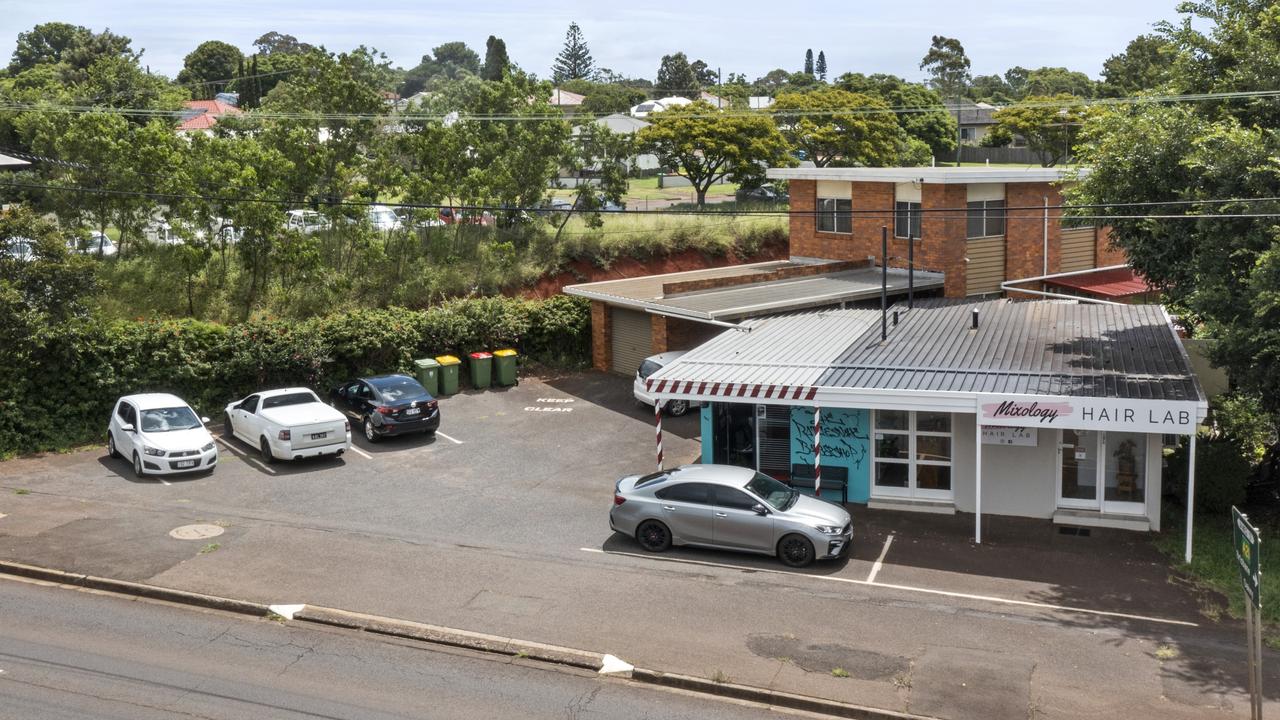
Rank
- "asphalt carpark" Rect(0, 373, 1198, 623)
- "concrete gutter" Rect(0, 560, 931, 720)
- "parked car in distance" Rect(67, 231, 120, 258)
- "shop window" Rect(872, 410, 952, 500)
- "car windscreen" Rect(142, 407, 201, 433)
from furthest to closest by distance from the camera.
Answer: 1. "parked car in distance" Rect(67, 231, 120, 258)
2. "car windscreen" Rect(142, 407, 201, 433)
3. "shop window" Rect(872, 410, 952, 500)
4. "asphalt carpark" Rect(0, 373, 1198, 623)
5. "concrete gutter" Rect(0, 560, 931, 720)

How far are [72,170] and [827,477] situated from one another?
2491 centimetres

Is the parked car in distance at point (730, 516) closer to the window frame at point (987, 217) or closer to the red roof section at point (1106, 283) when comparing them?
the window frame at point (987, 217)

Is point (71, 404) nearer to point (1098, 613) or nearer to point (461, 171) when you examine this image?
point (461, 171)

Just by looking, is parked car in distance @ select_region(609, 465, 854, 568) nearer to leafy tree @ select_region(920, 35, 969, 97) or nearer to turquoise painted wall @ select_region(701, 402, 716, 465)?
turquoise painted wall @ select_region(701, 402, 716, 465)

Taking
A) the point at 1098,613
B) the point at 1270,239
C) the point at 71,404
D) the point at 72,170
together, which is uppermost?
the point at 72,170

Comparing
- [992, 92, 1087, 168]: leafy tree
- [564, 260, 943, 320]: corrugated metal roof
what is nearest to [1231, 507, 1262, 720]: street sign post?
[564, 260, 943, 320]: corrugated metal roof

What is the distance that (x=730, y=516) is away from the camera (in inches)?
703

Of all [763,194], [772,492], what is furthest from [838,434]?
[763,194]

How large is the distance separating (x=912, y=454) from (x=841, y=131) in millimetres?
43554

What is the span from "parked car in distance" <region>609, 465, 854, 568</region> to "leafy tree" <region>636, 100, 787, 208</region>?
32149mm

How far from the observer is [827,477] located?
21.0 meters

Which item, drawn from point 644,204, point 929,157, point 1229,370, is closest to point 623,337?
point 1229,370

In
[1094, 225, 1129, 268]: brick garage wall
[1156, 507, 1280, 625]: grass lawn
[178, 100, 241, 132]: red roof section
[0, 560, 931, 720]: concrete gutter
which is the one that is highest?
[178, 100, 241, 132]: red roof section

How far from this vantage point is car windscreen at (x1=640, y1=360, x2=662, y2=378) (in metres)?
27.3
